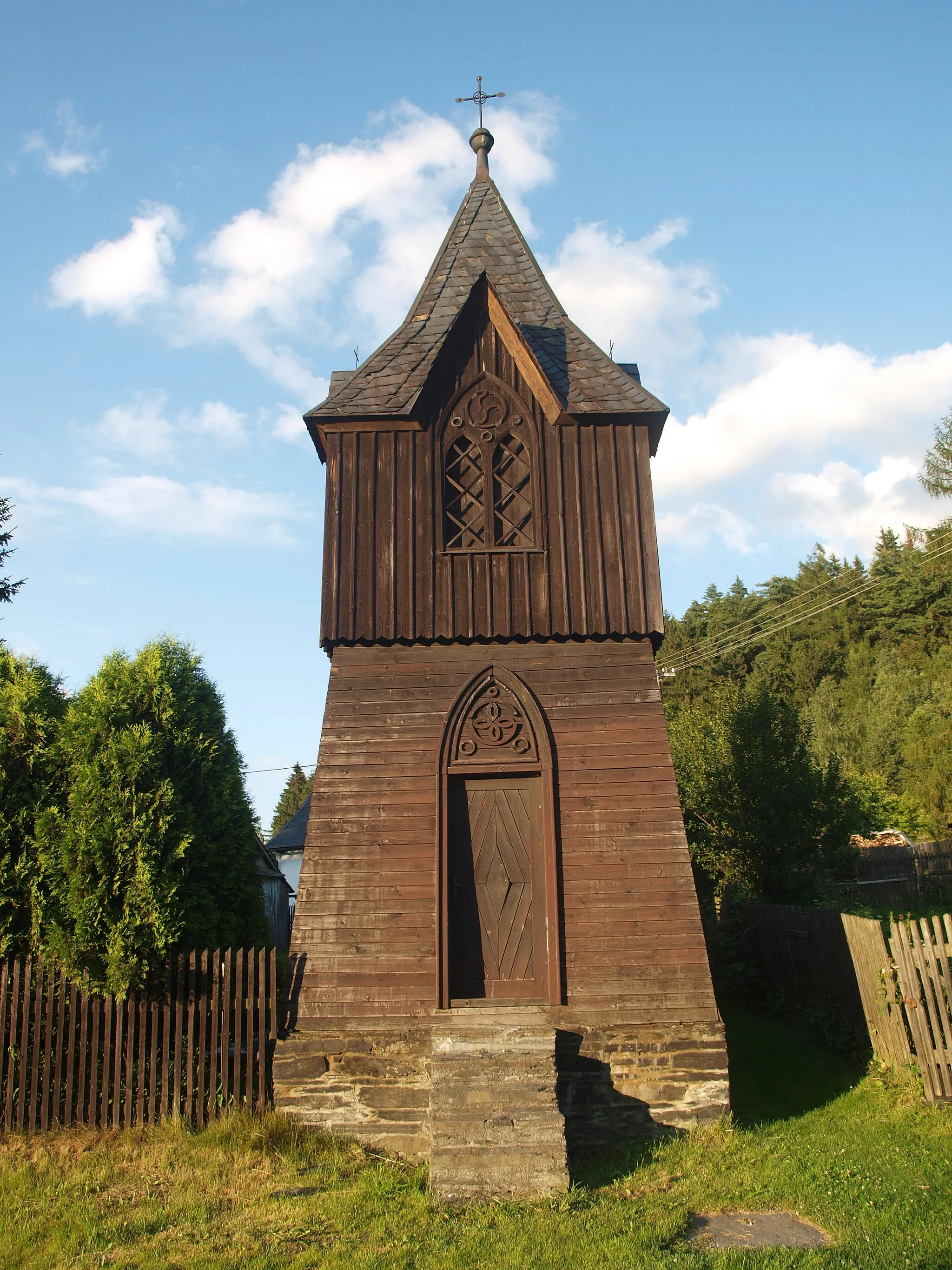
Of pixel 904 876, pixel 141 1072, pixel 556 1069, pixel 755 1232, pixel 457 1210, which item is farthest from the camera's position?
pixel 904 876

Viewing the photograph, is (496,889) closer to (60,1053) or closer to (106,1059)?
(106,1059)

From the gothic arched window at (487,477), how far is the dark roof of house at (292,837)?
2572cm

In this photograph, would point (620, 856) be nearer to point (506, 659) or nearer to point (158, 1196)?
A: point (506, 659)

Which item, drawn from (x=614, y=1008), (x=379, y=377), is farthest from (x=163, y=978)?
(x=379, y=377)

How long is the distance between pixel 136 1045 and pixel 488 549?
19.7ft

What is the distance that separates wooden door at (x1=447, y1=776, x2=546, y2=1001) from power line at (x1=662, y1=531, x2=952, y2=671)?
132 feet

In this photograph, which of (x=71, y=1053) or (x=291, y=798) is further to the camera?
(x=291, y=798)

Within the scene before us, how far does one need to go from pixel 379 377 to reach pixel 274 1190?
8.20 meters

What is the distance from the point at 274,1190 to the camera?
684 centimetres

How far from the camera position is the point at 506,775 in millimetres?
9188

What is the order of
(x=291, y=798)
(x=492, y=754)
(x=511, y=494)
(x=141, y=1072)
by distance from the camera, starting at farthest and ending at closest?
1. (x=291, y=798)
2. (x=511, y=494)
3. (x=492, y=754)
4. (x=141, y=1072)

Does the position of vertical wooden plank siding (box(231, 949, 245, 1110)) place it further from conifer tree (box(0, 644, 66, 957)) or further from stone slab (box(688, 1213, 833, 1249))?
stone slab (box(688, 1213, 833, 1249))

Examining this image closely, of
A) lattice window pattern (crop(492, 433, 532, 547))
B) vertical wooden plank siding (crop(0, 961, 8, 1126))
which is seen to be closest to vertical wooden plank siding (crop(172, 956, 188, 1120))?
vertical wooden plank siding (crop(0, 961, 8, 1126))

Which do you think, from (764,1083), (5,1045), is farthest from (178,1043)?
(764,1083)
